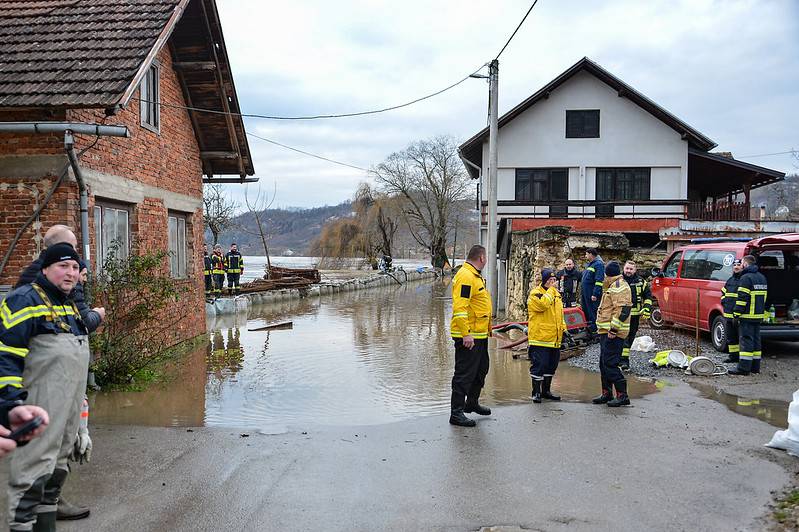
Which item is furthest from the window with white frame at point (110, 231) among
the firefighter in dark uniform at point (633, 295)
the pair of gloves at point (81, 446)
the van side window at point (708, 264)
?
the van side window at point (708, 264)

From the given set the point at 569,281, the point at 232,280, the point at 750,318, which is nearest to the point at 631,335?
the point at 750,318

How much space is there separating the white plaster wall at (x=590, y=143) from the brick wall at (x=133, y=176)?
1816 centimetres

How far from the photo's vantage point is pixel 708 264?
11.8 metres

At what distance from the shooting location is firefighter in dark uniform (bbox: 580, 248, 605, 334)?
37.9ft

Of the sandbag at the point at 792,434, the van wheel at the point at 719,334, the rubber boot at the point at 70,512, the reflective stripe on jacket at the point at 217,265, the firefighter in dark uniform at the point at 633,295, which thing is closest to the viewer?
the rubber boot at the point at 70,512

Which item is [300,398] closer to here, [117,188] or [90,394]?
[90,394]

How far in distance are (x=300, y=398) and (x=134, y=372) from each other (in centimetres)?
238

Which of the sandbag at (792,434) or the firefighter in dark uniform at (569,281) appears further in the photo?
the firefighter in dark uniform at (569,281)

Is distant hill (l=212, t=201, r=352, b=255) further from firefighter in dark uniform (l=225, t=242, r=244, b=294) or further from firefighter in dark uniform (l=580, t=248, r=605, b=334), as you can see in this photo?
firefighter in dark uniform (l=580, t=248, r=605, b=334)

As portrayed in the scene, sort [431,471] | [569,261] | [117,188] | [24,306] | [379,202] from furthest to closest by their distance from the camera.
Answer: [379,202] < [569,261] < [117,188] < [431,471] < [24,306]

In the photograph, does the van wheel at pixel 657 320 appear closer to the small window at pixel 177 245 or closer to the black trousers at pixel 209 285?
the small window at pixel 177 245

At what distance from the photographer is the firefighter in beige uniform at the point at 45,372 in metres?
3.71

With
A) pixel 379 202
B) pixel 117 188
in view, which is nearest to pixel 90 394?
pixel 117 188

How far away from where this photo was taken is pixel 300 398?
868 cm
